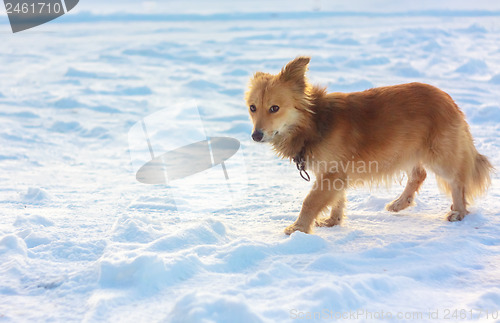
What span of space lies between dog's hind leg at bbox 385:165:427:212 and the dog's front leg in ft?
2.52

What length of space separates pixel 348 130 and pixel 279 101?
58 centimetres

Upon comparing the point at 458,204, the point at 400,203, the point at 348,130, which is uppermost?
the point at 348,130

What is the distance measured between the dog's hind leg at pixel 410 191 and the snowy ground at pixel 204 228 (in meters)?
0.15

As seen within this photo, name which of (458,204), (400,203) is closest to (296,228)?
(400,203)

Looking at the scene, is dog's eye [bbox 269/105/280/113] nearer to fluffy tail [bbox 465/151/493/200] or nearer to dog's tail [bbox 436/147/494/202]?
dog's tail [bbox 436/147/494/202]

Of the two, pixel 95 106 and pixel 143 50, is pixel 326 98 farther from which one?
pixel 143 50

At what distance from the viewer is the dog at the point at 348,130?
11.8 feet

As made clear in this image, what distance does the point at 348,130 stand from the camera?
3605mm

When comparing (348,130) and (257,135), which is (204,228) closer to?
(257,135)

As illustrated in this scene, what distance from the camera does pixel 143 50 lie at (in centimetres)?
1471

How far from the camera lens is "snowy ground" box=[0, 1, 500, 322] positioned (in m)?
2.53

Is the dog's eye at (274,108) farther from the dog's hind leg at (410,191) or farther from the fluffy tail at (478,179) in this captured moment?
the fluffy tail at (478,179)

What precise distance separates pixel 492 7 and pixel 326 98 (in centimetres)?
2259

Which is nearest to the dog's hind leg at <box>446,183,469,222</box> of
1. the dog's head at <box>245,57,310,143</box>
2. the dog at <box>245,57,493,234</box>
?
the dog at <box>245,57,493,234</box>
